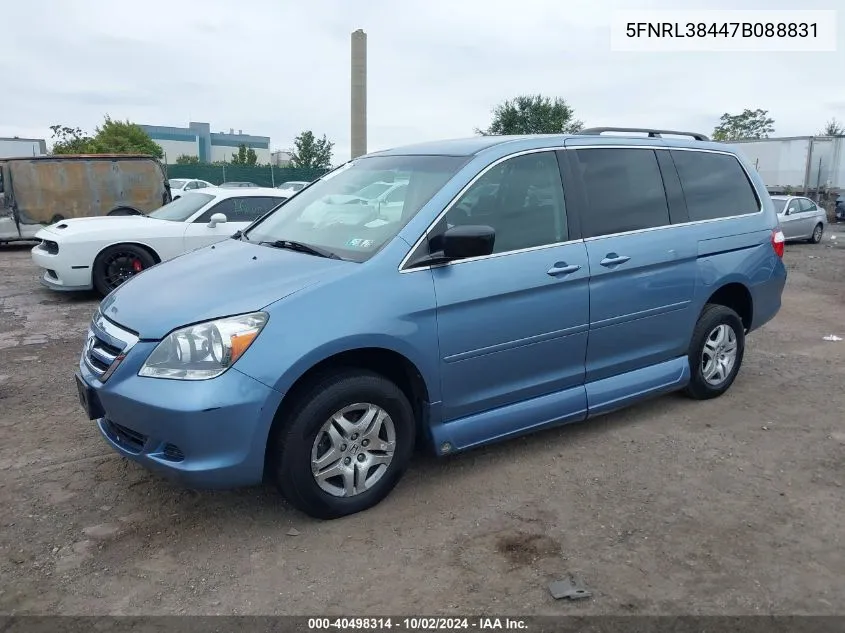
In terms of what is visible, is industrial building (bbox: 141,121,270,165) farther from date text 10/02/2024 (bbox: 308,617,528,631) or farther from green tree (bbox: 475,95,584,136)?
date text 10/02/2024 (bbox: 308,617,528,631)

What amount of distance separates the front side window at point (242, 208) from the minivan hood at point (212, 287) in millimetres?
5368

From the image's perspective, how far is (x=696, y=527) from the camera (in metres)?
3.38

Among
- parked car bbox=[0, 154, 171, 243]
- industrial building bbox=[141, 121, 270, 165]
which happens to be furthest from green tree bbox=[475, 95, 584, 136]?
industrial building bbox=[141, 121, 270, 165]

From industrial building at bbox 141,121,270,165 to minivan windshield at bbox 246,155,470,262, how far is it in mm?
86393

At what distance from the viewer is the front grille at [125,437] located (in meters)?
3.20

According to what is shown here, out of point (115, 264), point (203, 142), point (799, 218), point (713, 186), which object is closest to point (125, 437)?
point (713, 186)

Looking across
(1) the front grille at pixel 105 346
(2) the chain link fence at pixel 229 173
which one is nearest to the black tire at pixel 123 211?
(1) the front grille at pixel 105 346

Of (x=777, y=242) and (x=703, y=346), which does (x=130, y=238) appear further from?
(x=777, y=242)

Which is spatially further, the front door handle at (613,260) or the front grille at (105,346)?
the front door handle at (613,260)

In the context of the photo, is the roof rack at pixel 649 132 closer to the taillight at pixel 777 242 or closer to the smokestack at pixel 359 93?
the taillight at pixel 777 242

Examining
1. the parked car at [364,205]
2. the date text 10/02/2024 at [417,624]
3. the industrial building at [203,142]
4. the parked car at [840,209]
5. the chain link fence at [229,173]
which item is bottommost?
the date text 10/02/2024 at [417,624]

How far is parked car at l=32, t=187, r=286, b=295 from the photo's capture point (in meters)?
8.50

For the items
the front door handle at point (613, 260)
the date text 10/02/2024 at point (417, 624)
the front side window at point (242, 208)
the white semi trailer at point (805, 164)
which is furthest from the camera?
the white semi trailer at point (805, 164)

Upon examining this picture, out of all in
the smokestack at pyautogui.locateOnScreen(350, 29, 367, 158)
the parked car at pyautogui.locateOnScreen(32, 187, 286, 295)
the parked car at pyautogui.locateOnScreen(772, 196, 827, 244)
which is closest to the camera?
the parked car at pyautogui.locateOnScreen(32, 187, 286, 295)
